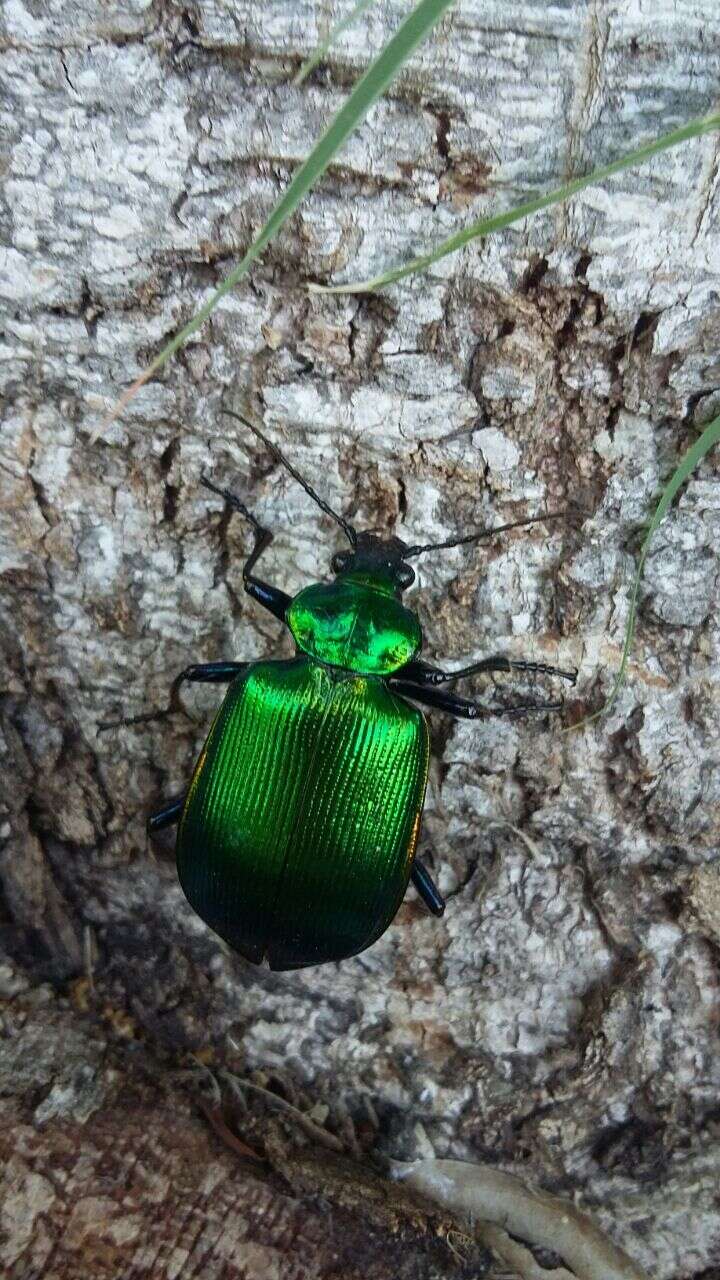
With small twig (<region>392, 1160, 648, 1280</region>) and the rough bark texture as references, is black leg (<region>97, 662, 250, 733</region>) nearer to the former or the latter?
the rough bark texture

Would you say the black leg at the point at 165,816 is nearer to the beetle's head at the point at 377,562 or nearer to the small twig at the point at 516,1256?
the beetle's head at the point at 377,562

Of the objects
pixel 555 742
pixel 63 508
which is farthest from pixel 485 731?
pixel 63 508

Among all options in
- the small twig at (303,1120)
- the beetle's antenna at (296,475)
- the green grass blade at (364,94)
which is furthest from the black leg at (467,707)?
the green grass blade at (364,94)

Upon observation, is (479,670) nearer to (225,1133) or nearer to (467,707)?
(467,707)

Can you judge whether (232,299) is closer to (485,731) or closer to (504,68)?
(504,68)

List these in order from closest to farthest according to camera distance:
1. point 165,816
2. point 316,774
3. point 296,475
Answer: point 296,475, point 316,774, point 165,816

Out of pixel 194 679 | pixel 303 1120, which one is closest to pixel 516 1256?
pixel 303 1120

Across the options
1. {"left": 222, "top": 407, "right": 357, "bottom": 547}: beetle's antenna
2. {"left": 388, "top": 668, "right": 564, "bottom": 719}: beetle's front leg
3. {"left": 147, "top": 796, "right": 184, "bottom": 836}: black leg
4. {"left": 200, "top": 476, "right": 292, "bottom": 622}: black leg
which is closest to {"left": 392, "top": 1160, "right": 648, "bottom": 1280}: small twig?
{"left": 147, "top": 796, "right": 184, "bottom": 836}: black leg
